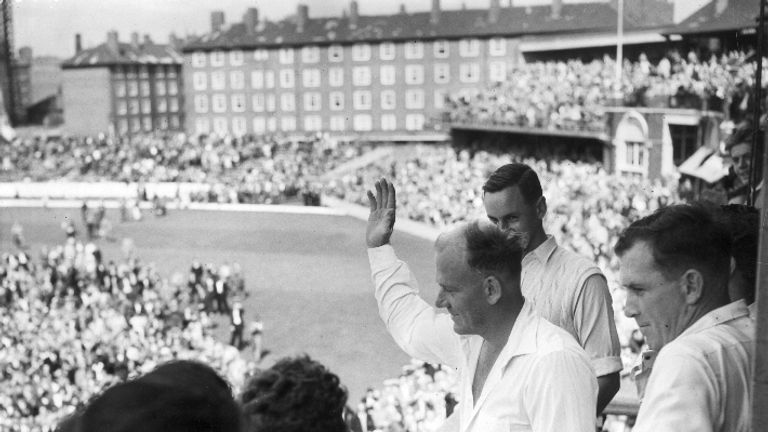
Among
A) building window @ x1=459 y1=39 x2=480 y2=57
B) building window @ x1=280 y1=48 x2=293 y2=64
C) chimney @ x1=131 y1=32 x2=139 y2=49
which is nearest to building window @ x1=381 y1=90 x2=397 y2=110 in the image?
building window @ x1=459 y1=39 x2=480 y2=57

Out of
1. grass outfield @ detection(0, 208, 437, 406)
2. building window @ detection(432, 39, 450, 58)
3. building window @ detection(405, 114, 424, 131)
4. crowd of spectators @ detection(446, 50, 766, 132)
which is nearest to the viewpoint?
crowd of spectators @ detection(446, 50, 766, 132)

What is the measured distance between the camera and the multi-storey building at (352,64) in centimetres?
4978

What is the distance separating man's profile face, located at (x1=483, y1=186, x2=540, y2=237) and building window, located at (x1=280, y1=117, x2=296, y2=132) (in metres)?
51.0

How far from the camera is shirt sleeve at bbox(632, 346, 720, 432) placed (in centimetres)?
174

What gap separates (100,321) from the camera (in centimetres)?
1597

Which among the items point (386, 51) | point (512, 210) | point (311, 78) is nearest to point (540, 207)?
point (512, 210)

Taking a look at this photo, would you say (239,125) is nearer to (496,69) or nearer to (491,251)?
(496,69)

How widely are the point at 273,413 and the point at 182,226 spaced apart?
1302 inches

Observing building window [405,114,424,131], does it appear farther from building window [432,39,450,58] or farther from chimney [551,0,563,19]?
chimney [551,0,563,19]

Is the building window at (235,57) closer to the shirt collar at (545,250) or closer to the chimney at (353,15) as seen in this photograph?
the chimney at (353,15)

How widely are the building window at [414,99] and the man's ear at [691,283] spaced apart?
49.3m

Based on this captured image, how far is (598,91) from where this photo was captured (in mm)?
26875

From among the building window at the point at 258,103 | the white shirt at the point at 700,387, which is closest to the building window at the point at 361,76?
the building window at the point at 258,103

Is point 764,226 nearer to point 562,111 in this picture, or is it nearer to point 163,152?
point 562,111
